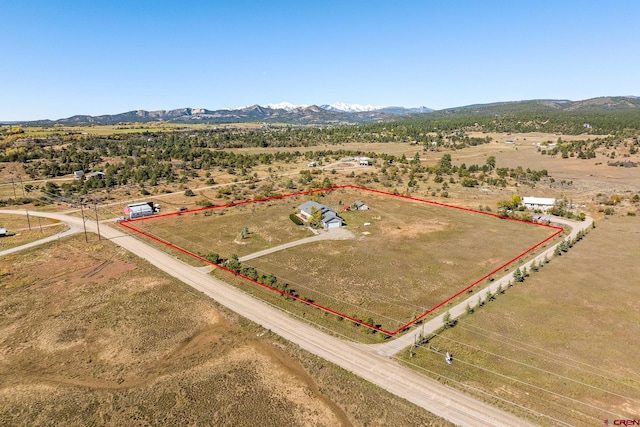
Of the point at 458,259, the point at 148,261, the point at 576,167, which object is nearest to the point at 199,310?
the point at 148,261

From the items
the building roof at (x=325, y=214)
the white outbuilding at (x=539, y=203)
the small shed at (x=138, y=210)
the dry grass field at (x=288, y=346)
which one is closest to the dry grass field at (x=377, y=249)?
the dry grass field at (x=288, y=346)

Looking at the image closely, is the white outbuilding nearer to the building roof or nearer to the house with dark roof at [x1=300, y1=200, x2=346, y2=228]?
the house with dark roof at [x1=300, y1=200, x2=346, y2=228]

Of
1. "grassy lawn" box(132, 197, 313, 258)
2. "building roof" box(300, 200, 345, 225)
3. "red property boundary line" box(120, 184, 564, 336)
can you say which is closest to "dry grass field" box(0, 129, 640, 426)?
"grassy lawn" box(132, 197, 313, 258)

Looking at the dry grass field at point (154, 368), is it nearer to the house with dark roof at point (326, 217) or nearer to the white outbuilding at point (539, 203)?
the house with dark roof at point (326, 217)

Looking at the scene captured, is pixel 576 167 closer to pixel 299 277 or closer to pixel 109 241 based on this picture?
pixel 299 277

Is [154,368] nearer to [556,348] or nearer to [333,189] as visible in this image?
[556,348]

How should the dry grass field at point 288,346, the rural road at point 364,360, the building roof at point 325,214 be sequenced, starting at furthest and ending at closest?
the building roof at point 325,214 < the dry grass field at point 288,346 < the rural road at point 364,360

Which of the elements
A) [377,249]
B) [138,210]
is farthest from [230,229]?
[377,249]
